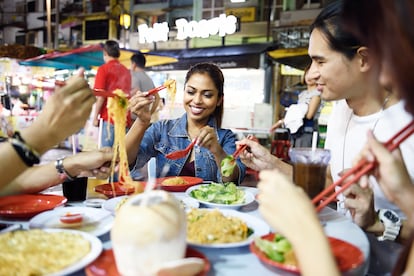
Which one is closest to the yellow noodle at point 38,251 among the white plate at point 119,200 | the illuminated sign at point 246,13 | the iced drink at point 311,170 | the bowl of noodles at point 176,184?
the white plate at point 119,200

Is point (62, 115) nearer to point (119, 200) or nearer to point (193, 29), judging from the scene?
point (119, 200)

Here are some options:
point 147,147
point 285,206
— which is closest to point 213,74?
point 147,147

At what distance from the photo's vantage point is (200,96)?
2701 mm

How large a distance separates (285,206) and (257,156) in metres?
1.34

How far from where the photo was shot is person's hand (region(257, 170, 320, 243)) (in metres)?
0.91

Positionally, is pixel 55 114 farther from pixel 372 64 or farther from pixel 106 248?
pixel 372 64

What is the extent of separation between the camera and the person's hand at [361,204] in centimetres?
154

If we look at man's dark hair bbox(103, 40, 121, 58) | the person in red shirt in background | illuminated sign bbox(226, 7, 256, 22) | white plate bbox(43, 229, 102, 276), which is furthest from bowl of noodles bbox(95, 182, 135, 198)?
illuminated sign bbox(226, 7, 256, 22)

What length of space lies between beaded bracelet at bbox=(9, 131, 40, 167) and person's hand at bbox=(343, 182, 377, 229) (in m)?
1.26

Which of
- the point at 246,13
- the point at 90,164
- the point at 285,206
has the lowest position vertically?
the point at 90,164

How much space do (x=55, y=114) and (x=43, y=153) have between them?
137mm

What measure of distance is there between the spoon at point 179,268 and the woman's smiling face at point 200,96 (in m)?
1.88

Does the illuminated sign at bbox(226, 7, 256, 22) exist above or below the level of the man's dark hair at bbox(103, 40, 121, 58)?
above

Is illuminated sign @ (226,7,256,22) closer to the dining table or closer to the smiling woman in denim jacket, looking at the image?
the smiling woman in denim jacket
